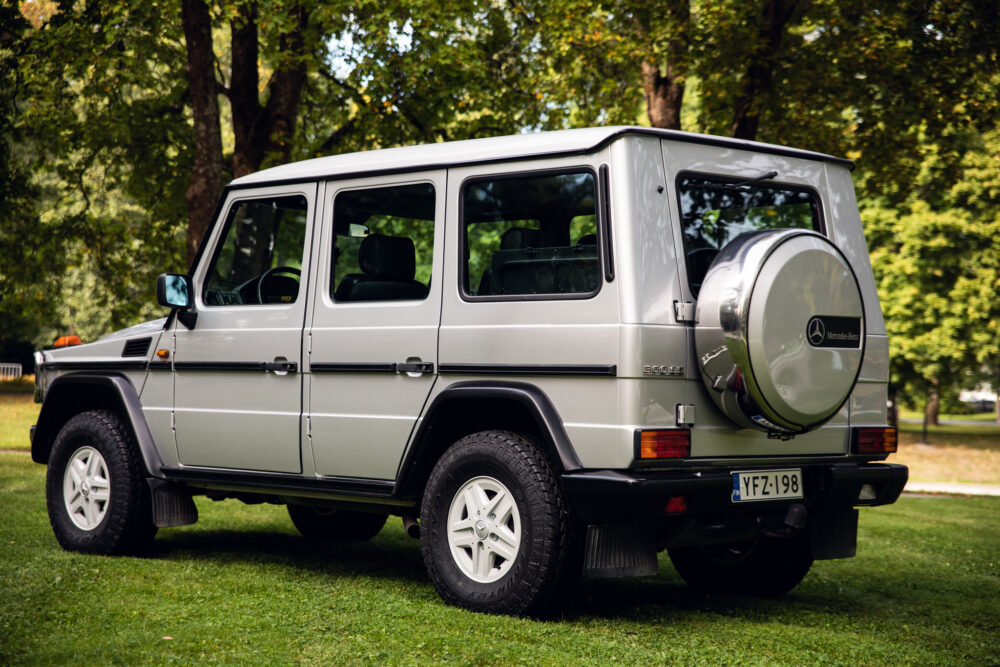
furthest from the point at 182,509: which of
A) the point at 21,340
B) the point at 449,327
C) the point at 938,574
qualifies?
the point at 21,340

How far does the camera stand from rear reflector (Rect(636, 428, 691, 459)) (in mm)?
5047

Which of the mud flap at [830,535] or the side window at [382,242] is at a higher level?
the side window at [382,242]

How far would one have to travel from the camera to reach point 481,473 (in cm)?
557

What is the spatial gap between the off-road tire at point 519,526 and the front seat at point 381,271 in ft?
3.22

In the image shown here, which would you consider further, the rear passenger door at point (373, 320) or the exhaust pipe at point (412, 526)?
the exhaust pipe at point (412, 526)

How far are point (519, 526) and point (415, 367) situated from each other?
983mm

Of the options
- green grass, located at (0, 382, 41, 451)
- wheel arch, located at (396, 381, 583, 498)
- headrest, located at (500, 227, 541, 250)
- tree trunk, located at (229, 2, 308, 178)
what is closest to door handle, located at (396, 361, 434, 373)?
wheel arch, located at (396, 381, 583, 498)

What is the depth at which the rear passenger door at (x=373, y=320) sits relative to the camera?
19.5 ft

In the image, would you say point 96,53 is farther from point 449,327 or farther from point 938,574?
point 938,574

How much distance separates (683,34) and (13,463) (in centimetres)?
917

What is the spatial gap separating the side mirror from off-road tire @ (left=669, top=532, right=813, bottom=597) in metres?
3.10

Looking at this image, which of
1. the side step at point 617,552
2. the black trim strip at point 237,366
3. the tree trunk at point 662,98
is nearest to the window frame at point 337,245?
the black trim strip at point 237,366

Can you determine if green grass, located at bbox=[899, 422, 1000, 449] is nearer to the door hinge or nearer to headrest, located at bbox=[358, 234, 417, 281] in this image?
headrest, located at bbox=[358, 234, 417, 281]

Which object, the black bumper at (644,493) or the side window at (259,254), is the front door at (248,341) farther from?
the black bumper at (644,493)
